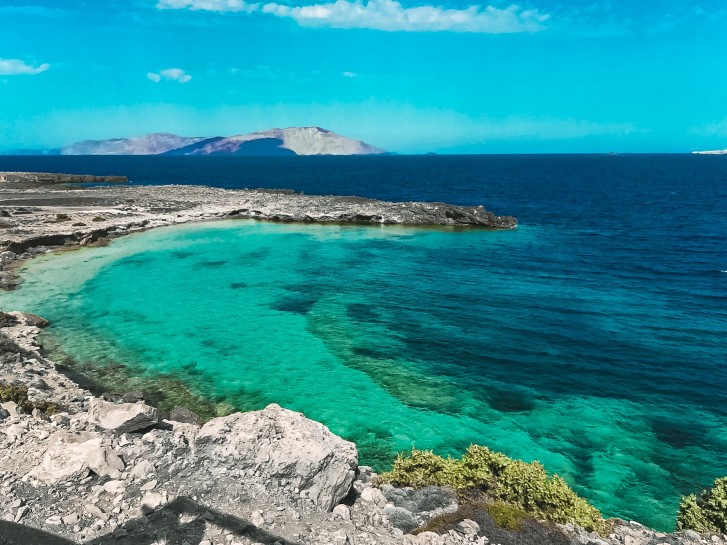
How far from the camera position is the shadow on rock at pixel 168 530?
32.6 ft

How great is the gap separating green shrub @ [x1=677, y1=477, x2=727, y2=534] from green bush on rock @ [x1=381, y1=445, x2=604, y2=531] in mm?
2328

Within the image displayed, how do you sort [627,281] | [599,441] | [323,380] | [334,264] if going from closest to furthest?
[599,441] → [323,380] → [627,281] → [334,264]

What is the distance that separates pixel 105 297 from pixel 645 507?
35881mm

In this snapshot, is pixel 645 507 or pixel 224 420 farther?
pixel 645 507

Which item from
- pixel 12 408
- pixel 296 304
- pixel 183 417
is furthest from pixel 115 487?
pixel 296 304

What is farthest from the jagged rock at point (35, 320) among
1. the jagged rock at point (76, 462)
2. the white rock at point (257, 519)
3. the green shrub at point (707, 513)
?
the green shrub at point (707, 513)

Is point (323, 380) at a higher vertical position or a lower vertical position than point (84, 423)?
lower

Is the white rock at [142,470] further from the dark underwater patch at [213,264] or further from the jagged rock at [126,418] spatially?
the dark underwater patch at [213,264]

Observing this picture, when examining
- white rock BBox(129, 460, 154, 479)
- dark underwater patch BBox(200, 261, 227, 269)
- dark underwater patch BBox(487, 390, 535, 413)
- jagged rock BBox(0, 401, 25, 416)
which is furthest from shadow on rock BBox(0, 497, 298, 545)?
dark underwater patch BBox(200, 261, 227, 269)

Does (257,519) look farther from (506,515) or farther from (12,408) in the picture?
(12,408)

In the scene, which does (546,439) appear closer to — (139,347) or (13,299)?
(139,347)

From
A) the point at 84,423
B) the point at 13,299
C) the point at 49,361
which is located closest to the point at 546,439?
the point at 84,423

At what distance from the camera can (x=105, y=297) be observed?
35250 millimetres

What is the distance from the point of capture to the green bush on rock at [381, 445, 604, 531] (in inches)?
481
